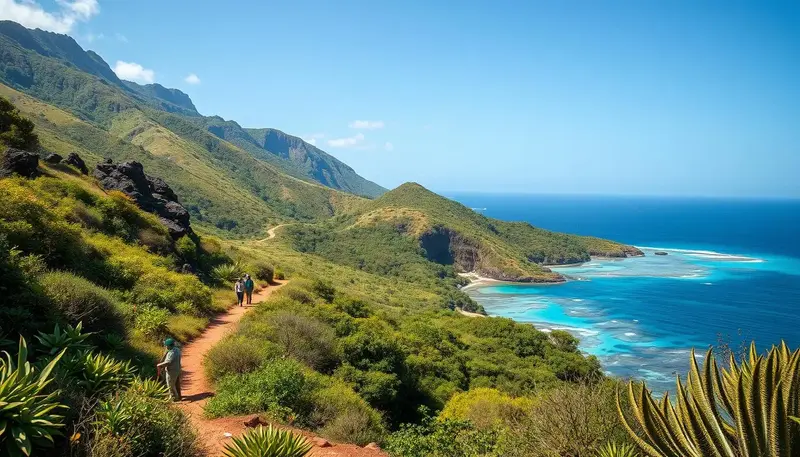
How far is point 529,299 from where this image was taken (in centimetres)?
8969

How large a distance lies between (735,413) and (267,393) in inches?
323

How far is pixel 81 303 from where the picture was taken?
32.0ft

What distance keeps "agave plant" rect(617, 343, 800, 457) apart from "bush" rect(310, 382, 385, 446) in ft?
18.8

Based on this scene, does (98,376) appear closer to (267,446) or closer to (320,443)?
(267,446)

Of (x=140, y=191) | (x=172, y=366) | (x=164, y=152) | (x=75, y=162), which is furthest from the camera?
(x=164, y=152)

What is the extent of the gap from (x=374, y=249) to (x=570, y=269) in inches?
2173

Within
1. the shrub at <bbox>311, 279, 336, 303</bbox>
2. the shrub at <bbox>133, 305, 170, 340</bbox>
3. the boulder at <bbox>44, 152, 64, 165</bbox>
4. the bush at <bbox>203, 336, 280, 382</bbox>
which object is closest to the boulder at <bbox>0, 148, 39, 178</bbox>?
the boulder at <bbox>44, 152, 64, 165</bbox>

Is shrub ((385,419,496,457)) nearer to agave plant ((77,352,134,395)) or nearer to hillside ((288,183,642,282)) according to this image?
agave plant ((77,352,134,395))

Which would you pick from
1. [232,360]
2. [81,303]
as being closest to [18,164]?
[81,303]

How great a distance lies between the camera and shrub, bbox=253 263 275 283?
1076 inches

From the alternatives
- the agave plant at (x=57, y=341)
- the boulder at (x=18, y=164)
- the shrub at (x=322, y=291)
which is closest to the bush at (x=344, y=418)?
the agave plant at (x=57, y=341)

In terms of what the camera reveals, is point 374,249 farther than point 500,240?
No

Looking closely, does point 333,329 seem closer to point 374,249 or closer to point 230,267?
point 230,267

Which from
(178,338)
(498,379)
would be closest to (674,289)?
(498,379)
